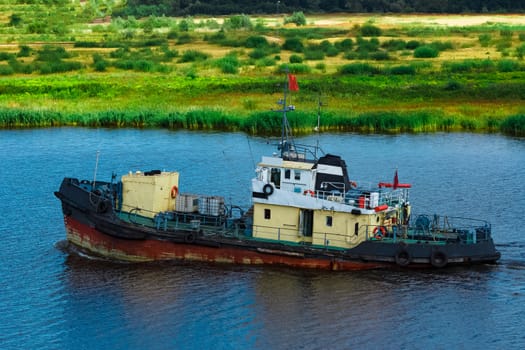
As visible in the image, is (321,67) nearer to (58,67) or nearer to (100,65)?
(100,65)

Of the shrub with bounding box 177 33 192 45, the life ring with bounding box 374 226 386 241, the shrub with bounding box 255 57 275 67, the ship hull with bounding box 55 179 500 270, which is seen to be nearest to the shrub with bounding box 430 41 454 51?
the shrub with bounding box 255 57 275 67

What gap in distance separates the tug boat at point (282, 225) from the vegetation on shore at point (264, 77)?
459 inches

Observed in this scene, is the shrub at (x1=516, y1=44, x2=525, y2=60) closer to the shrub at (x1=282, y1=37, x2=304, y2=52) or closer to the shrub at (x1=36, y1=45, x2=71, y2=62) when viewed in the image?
the shrub at (x1=282, y1=37, x2=304, y2=52)

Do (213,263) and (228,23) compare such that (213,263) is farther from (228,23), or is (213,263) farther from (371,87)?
(228,23)

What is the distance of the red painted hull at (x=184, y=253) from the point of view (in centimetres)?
3581

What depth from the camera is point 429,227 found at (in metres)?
37.2

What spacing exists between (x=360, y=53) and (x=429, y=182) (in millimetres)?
54148

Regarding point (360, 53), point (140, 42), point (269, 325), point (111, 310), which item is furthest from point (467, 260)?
point (140, 42)

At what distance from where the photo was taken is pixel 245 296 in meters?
33.3

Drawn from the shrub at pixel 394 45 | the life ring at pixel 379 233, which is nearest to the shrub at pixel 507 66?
the shrub at pixel 394 45

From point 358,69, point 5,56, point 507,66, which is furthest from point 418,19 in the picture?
point 5,56

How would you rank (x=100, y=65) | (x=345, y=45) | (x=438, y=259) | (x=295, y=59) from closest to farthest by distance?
(x=438, y=259) → (x=100, y=65) → (x=295, y=59) → (x=345, y=45)

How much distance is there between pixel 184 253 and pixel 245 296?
4.12 meters

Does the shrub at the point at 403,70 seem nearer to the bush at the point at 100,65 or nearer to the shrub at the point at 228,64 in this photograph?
the shrub at the point at 228,64
